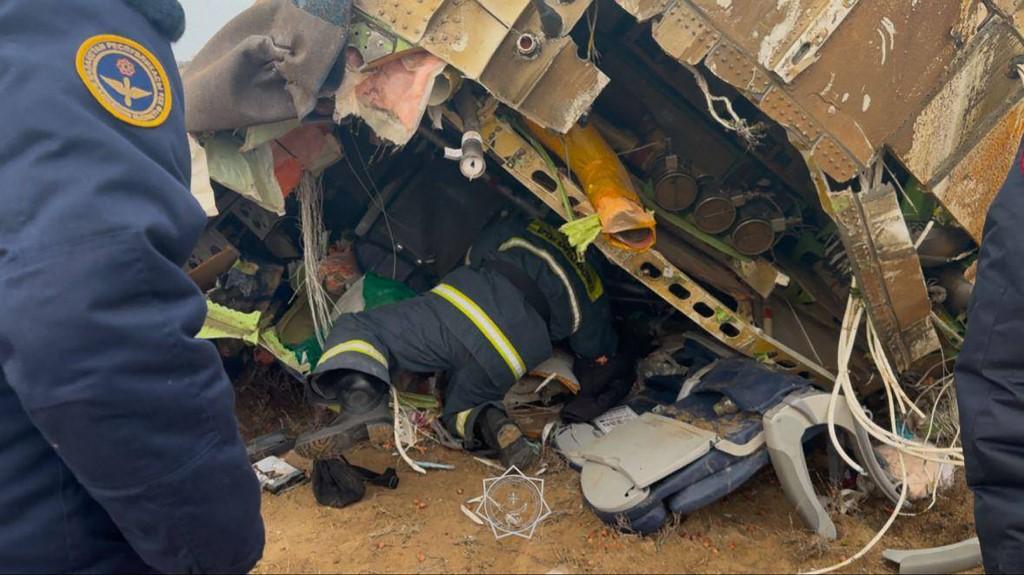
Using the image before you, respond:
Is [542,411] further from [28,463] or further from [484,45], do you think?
[28,463]

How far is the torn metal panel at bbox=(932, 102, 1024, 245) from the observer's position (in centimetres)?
303

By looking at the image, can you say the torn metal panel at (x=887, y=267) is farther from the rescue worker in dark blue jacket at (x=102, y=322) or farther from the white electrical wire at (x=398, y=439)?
the rescue worker in dark blue jacket at (x=102, y=322)

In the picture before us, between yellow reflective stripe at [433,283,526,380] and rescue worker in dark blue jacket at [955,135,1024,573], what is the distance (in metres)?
2.32

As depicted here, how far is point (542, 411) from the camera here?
4.16m

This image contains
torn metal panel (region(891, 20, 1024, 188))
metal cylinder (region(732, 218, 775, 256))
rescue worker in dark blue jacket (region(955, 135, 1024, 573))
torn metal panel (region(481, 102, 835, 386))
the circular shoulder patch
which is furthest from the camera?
metal cylinder (region(732, 218, 775, 256))

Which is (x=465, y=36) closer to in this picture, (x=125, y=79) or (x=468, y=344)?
(x=468, y=344)

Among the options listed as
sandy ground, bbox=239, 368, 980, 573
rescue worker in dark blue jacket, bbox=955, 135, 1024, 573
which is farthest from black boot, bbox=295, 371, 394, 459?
rescue worker in dark blue jacket, bbox=955, 135, 1024, 573

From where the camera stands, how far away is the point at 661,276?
3.60 metres

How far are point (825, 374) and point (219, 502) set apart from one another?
3.42 metres

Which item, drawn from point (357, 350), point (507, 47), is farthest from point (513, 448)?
point (507, 47)

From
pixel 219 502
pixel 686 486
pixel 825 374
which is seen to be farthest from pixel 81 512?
pixel 825 374

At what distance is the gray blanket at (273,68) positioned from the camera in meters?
3.18

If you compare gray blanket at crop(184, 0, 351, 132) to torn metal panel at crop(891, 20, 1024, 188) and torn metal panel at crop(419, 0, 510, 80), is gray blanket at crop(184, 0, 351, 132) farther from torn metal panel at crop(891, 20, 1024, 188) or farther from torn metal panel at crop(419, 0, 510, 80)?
torn metal panel at crop(891, 20, 1024, 188)

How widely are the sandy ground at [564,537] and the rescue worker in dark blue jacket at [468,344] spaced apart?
15.0 inches
